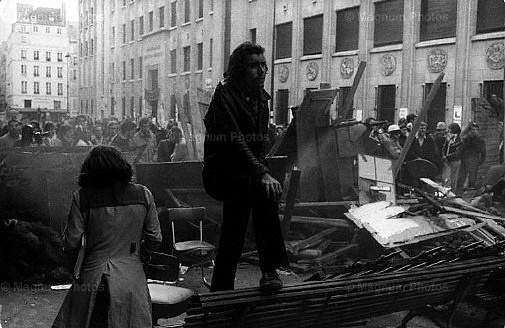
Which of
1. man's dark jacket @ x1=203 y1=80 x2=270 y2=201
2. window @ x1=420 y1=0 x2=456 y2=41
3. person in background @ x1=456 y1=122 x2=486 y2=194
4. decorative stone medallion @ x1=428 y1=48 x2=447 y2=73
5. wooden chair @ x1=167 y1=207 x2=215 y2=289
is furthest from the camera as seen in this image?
person in background @ x1=456 y1=122 x2=486 y2=194

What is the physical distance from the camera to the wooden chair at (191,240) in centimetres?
655

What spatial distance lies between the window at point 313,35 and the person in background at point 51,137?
3103 mm

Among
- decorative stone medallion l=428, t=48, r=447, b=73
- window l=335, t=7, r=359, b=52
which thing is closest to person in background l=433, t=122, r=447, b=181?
decorative stone medallion l=428, t=48, r=447, b=73

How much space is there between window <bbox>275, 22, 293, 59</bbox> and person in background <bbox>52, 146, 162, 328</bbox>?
4.32 metres

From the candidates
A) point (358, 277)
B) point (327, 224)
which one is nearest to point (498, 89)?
point (327, 224)

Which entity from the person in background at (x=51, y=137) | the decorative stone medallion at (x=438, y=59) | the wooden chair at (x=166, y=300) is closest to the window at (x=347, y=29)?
the decorative stone medallion at (x=438, y=59)

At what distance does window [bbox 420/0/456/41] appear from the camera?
8320 millimetres

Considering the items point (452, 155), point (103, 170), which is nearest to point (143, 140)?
point (103, 170)

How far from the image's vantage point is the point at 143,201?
3.70 m

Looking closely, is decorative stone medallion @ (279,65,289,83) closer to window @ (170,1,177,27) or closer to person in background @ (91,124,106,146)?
window @ (170,1,177,27)

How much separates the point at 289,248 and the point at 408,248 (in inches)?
55.8

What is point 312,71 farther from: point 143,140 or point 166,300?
point 166,300

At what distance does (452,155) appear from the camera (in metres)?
9.84

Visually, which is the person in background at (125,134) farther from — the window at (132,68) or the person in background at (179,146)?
the window at (132,68)
